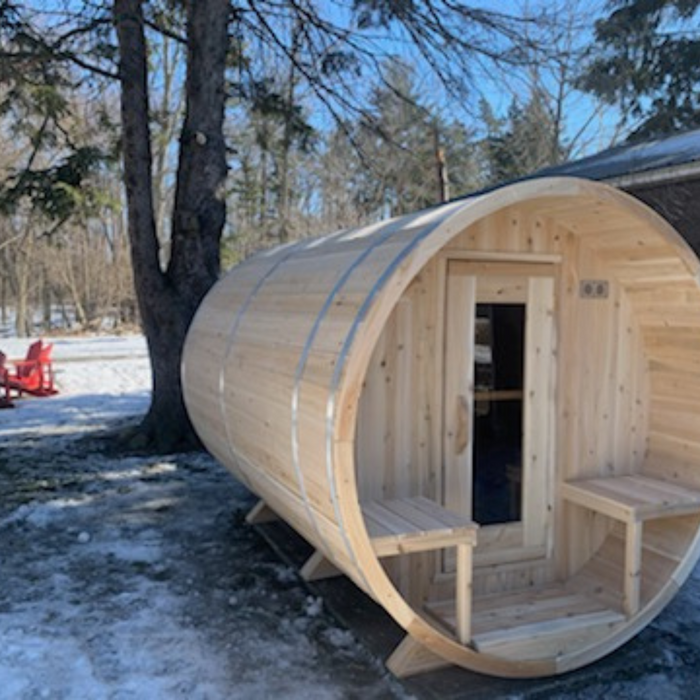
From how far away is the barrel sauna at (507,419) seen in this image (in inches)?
126

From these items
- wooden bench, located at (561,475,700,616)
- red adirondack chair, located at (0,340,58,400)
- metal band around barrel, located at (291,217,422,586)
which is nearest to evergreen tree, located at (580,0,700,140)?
red adirondack chair, located at (0,340,58,400)

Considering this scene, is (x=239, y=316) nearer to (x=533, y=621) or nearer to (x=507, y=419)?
(x=507, y=419)

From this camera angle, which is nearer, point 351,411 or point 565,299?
point 351,411

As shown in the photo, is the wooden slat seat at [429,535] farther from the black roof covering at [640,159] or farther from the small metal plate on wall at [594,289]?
the black roof covering at [640,159]

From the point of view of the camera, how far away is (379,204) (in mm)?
20953

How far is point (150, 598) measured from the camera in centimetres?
407

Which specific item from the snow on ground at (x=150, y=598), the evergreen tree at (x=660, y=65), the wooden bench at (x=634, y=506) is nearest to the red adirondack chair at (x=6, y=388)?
the snow on ground at (x=150, y=598)

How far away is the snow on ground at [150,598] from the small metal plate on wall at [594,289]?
2194 mm

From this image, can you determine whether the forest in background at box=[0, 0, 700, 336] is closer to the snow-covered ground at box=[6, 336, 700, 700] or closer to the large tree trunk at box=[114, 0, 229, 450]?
the large tree trunk at box=[114, 0, 229, 450]

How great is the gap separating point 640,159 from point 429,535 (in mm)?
6980

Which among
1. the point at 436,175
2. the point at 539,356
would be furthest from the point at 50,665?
the point at 436,175

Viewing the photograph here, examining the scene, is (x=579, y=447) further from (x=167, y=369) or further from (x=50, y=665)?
(x=167, y=369)

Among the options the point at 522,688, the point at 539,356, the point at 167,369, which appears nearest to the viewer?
the point at 522,688

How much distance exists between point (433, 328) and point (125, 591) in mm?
2332
